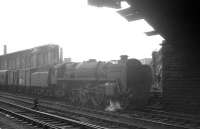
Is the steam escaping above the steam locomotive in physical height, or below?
below

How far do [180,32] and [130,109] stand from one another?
24.5ft

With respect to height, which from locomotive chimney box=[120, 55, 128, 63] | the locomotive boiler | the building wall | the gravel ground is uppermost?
the building wall

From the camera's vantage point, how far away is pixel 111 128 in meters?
9.26

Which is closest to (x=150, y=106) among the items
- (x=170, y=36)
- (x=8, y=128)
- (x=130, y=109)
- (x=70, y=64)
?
(x=130, y=109)

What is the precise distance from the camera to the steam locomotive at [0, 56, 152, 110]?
14461mm

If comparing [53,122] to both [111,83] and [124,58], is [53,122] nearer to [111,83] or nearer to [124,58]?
[111,83]

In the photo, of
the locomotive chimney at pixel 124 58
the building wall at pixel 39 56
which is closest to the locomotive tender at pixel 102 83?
the locomotive chimney at pixel 124 58

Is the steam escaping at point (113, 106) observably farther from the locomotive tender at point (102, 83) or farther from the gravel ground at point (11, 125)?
the gravel ground at point (11, 125)

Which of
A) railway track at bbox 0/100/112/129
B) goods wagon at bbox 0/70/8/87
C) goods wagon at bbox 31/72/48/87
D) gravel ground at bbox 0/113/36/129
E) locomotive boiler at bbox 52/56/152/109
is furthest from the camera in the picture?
goods wagon at bbox 0/70/8/87

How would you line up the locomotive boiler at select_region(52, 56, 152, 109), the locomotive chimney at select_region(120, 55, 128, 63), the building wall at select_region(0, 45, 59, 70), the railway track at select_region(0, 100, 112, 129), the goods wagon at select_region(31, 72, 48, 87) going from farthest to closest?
1. the building wall at select_region(0, 45, 59, 70)
2. the goods wagon at select_region(31, 72, 48, 87)
3. the locomotive chimney at select_region(120, 55, 128, 63)
4. the locomotive boiler at select_region(52, 56, 152, 109)
5. the railway track at select_region(0, 100, 112, 129)

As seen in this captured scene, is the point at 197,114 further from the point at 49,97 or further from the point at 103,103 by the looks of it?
the point at 49,97

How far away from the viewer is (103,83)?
1567 cm

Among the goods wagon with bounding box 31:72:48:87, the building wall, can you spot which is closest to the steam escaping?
the goods wagon with bounding box 31:72:48:87

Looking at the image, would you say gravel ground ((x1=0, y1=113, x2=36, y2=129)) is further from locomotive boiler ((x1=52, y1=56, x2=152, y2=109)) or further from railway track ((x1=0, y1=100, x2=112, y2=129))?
locomotive boiler ((x1=52, y1=56, x2=152, y2=109))
